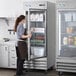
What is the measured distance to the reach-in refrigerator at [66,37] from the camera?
5893 mm

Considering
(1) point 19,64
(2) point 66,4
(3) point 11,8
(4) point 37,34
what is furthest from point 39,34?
(3) point 11,8

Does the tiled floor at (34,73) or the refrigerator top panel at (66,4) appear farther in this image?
the tiled floor at (34,73)

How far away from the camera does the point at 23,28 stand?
5.94 metres

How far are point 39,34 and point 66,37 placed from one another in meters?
0.79

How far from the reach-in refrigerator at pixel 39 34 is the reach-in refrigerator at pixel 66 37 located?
33 centimetres

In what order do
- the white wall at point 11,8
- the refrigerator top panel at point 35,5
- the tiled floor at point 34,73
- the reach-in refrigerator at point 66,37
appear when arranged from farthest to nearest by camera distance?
1. the white wall at point 11,8
2. the tiled floor at point 34,73
3. the refrigerator top panel at point 35,5
4. the reach-in refrigerator at point 66,37

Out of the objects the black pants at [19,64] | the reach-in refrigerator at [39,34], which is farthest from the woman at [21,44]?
the reach-in refrigerator at [39,34]

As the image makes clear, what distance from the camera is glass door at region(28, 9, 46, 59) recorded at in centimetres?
621

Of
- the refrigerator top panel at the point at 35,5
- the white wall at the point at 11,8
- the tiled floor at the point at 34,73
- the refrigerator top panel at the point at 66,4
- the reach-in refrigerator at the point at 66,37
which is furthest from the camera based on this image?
the white wall at the point at 11,8

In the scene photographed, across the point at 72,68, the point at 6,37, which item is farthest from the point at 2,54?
the point at 72,68

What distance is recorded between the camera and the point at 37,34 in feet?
21.1

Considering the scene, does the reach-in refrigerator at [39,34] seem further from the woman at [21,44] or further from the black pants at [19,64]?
the black pants at [19,64]

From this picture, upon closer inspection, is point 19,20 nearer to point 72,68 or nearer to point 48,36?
point 48,36

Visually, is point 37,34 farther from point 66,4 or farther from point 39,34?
point 66,4
